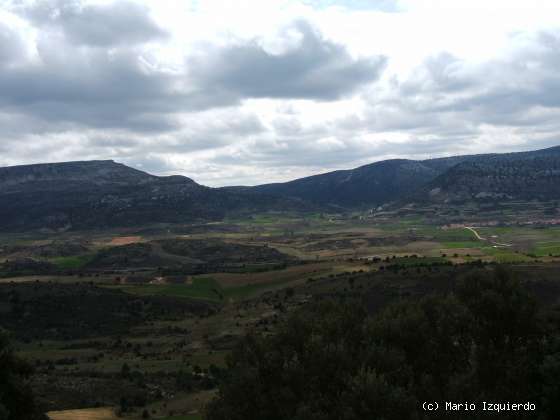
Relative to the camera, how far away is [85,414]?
138 feet

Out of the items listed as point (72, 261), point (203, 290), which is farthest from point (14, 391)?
point (72, 261)

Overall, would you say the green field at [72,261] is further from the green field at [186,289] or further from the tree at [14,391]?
the tree at [14,391]

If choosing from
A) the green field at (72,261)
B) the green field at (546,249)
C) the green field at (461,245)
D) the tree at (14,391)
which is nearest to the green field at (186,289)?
the green field at (72,261)

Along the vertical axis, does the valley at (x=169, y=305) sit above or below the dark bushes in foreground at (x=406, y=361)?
below

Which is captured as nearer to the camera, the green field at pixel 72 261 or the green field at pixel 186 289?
the green field at pixel 186 289

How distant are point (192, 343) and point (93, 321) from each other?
2611cm

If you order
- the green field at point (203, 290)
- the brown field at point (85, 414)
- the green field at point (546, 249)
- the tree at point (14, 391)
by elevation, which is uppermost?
the tree at point (14, 391)

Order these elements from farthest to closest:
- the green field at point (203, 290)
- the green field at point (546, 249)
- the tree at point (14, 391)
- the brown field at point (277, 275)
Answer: the green field at point (546, 249) < the brown field at point (277, 275) < the green field at point (203, 290) < the tree at point (14, 391)

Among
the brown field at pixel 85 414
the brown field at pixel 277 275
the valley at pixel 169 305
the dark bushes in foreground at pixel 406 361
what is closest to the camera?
the dark bushes in foreground at pixel 406 361

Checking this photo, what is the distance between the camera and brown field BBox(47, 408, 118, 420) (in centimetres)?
4044

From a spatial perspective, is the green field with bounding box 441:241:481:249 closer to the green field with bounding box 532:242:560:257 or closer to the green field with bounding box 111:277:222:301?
the green field with bounding box 532:242:560:257

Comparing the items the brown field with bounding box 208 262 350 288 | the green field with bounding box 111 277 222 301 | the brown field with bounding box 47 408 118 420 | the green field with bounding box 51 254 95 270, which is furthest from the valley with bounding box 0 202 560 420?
the green field with bounding box 51 254 95 270

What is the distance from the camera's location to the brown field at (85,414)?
40438 millimetres

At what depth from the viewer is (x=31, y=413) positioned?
2962 cm
